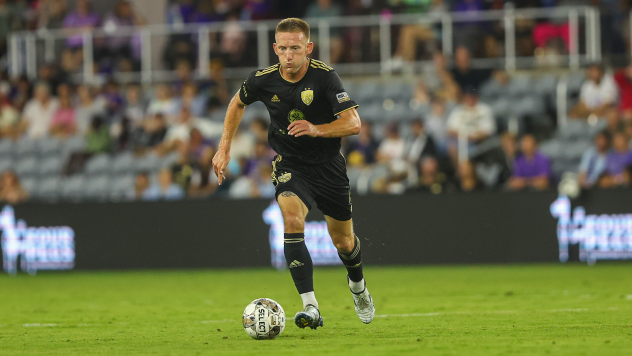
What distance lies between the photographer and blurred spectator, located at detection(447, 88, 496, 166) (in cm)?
1622

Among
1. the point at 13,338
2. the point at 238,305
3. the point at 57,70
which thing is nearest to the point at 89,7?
the point at 57,70

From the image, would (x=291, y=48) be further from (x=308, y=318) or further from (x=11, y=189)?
(x=11, y=189)

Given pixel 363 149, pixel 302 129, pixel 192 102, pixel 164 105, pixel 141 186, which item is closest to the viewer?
pixel 302 129

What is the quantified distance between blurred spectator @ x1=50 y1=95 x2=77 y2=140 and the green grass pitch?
17.3 ft

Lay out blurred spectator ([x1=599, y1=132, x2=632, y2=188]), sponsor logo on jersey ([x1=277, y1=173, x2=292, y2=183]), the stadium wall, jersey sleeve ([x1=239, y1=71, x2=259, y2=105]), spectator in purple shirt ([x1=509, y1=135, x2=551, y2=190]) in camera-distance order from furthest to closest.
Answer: spectator in purple shirt ([x1=509, y1=135, x2=551, y2=190])
blurred spectator ([x1=599, y1=132, x2=632, y2=188])
the stadium wall
jersey sleeve ([x1=239, y1=71, x2=259, y2=105])
sponsor logo on jersey ([x1=277, y1=173, x2=292, y2=183])

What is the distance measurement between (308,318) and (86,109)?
13.9 metres

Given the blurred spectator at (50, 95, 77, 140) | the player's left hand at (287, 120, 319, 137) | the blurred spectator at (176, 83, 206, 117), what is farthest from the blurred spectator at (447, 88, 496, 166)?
the player's left hand at (287, 120, 319, 137)

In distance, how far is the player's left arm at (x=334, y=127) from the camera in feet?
22.6

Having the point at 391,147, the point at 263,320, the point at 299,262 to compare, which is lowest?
the point at 263,320

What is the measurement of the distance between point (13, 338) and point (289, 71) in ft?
9.78

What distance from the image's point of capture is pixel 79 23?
20.9 m

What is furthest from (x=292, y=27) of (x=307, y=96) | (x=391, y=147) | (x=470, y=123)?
(x=470, y=123)

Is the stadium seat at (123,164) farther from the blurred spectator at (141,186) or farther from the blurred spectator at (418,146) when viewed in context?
the blurred spectator at (418,146)

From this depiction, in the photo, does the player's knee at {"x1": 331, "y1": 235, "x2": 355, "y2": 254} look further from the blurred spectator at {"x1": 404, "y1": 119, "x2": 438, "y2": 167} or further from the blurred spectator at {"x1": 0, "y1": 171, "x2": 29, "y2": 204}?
the blurred spectator at {"x1": 0, "y1": 171, "x2": 29, "y2": 204}
